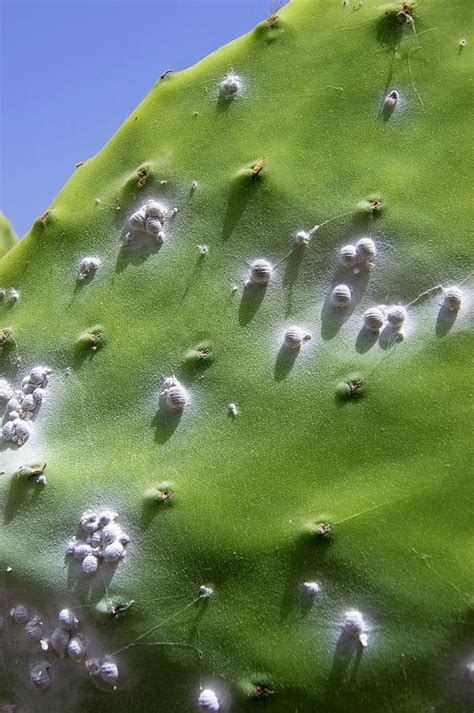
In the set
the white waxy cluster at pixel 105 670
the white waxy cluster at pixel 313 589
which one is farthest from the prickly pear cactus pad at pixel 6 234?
the white waxy cluster at pixel 313 589

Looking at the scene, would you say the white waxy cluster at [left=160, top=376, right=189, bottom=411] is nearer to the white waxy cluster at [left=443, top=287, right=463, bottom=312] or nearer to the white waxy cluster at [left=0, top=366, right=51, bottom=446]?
the white waxy cluster at [left=0, top=366, right=51, bottom=446]

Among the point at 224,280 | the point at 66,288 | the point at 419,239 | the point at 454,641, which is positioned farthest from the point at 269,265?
the point at 454,641

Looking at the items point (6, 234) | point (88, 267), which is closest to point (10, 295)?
point (88, 267)

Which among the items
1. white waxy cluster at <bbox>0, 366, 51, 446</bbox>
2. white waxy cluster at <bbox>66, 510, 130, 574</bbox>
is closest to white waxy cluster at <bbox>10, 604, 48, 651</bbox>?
white waxy cluster at <bbox>66, 510, 130, 574</bbox>

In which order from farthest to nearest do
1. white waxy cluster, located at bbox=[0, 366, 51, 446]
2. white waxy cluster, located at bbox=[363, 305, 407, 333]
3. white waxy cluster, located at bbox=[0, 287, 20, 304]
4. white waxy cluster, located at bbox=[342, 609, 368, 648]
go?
1. white waxy cluster, located at bbox=[0, 287, 20, 304]
2. white waxy cluster, located at bbox=[0, 366, 51, 446]
3. white waxy cluster, located at bbox=[363, 305, 407, 333]
4. white waxy cluster, located at bbox=[342, 609, 368, 648]

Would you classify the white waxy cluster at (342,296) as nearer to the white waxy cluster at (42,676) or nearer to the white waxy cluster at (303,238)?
the white waxy cluster at (303,238)

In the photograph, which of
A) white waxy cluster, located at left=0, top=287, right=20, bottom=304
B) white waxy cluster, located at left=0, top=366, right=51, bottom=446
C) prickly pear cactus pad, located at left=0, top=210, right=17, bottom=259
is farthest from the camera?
prickly pear cactus pad, located at left=0, top=210, right=17, bottom=259

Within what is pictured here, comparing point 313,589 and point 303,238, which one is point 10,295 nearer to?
point 303,238
